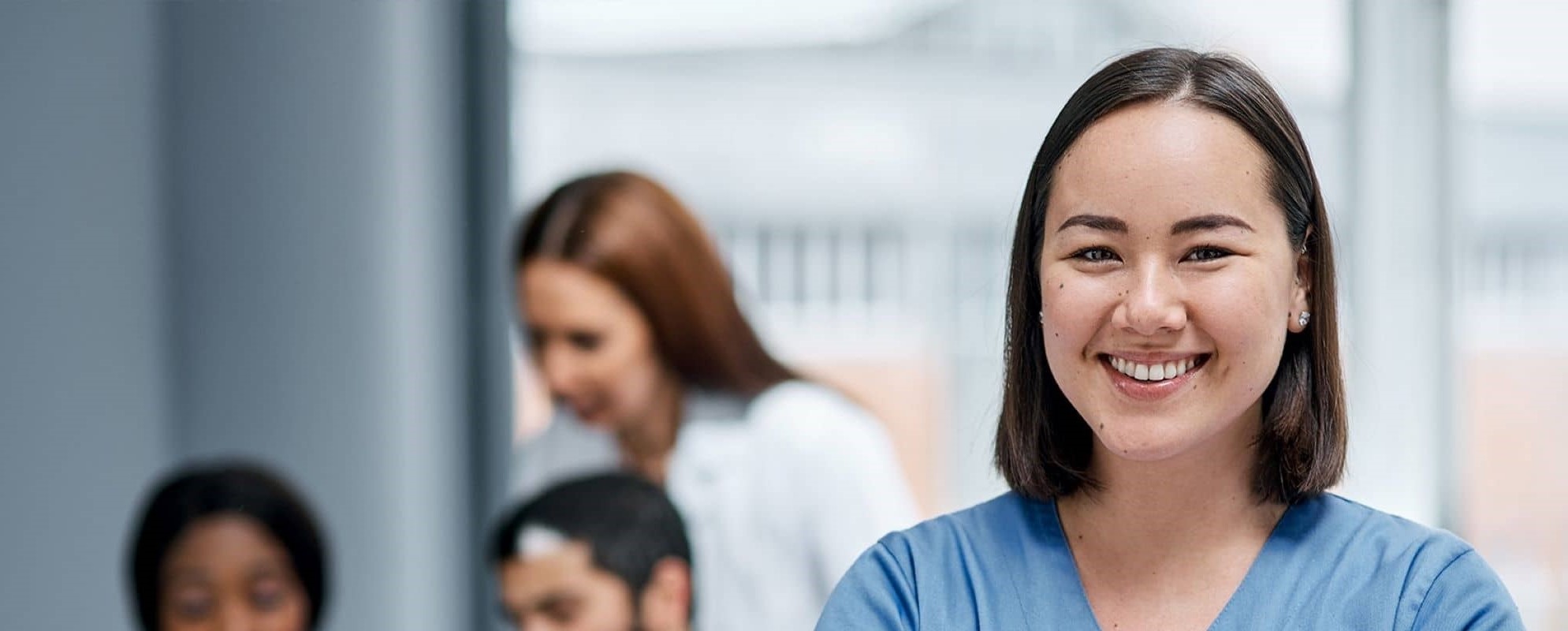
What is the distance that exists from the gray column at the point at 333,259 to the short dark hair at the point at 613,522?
139mm

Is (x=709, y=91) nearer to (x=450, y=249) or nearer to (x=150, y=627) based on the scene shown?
(x=450, y=249)

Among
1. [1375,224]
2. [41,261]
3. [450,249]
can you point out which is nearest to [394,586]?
[450,249]

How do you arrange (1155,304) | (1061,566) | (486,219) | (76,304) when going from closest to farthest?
(1155,304)
(1061,566)
(76,304)
(486,219)

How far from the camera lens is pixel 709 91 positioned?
2.12m

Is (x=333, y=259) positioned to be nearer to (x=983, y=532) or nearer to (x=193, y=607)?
(x=193, y=607)

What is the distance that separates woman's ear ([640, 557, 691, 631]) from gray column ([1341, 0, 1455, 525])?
0.94 meters

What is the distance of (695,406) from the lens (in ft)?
6.83

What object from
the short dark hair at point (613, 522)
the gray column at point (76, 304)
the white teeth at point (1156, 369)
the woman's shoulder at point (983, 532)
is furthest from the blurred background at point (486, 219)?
the white teeth at point (1156, 369)

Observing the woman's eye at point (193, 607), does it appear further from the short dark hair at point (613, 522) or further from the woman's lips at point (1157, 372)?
the woman's lips at point (1157, 372)

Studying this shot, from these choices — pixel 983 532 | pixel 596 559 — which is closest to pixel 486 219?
pixel 596 559

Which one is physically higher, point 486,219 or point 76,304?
point 486,219

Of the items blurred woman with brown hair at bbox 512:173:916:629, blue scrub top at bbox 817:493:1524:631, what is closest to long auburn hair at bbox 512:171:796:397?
blurred woman with brown hair at bbox 512:173:916:629

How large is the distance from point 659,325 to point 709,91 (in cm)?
35

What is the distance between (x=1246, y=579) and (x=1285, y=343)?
0.14 m
